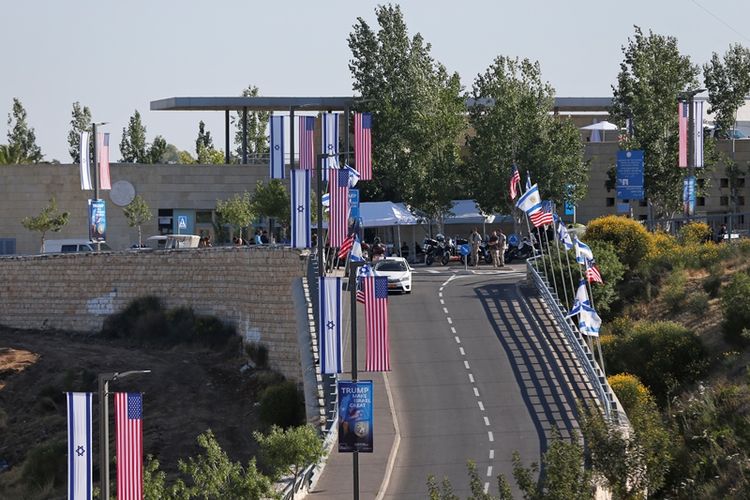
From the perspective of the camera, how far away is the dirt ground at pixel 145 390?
44562 millimetres

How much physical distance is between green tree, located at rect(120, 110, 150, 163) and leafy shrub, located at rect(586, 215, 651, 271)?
179 feet

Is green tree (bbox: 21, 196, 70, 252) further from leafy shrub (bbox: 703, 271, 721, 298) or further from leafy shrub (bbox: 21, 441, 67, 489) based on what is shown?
leafy shrub (bbox: 703, 271, 721, 298)

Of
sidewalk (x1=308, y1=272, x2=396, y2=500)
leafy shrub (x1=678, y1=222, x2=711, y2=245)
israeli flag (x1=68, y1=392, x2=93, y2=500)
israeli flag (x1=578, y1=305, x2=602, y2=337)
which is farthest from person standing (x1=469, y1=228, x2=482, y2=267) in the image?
israeli flag (x1=68, y1=392, x2=93, y2=500)

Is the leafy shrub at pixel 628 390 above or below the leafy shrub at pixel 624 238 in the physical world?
below

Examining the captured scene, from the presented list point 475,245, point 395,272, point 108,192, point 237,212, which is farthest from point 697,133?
point 108,192

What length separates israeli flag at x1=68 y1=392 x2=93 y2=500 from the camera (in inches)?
921

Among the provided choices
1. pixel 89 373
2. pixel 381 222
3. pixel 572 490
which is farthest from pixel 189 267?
pixel 572 490

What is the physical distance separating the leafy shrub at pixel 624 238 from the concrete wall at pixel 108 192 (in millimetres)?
27324

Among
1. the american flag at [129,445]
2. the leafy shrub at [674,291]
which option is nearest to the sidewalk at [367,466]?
the american flag at [129,445]

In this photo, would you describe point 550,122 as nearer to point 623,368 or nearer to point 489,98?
point 489,98

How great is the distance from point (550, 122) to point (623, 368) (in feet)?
90.1

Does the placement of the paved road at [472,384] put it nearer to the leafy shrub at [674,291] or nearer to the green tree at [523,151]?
the leafy shrub at [674,291]

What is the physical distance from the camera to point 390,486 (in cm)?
3141

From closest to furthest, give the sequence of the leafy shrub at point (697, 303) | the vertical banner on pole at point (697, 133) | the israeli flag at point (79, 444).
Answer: the israeli flag at point (79, 444) → the leafy shrub at point (697, 303) → the vertical banner on pole at point (697, 133)
